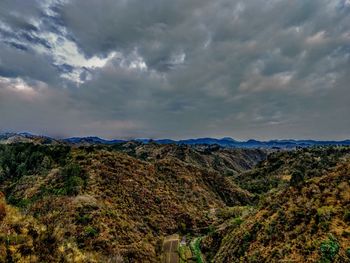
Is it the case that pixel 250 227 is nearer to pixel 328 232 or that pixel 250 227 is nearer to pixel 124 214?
pixel 328 232

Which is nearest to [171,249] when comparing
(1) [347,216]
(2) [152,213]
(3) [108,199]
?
(2) [152,213]

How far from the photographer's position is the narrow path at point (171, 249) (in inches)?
1452

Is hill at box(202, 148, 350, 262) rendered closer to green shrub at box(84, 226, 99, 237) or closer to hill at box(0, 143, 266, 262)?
hill at box(0, 143, 266, 262)

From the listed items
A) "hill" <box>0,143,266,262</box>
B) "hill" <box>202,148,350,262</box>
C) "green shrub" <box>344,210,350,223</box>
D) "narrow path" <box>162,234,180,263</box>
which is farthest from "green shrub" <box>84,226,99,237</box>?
"green shrub" <box>344,210,350,223</box>

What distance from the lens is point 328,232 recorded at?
67.4ft

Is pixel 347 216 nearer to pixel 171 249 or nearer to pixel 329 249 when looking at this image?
pixel 329 249

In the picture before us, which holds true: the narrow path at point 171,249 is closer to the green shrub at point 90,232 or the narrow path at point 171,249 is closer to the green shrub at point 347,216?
the green shrub at point 90,232

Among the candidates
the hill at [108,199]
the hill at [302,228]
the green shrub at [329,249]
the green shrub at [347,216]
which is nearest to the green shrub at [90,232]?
the hill at [108,199]

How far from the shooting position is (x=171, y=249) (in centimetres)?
3988

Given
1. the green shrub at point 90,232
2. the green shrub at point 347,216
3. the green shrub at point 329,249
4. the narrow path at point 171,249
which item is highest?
the green shrub at point 347,216

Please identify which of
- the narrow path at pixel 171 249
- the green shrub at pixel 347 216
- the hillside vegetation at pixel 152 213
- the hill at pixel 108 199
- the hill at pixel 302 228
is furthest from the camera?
the narrow path at pixel 171 249

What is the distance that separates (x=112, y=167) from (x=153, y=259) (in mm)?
26168

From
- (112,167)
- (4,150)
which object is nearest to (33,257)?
(112,167)

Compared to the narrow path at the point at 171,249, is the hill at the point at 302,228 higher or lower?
higher
